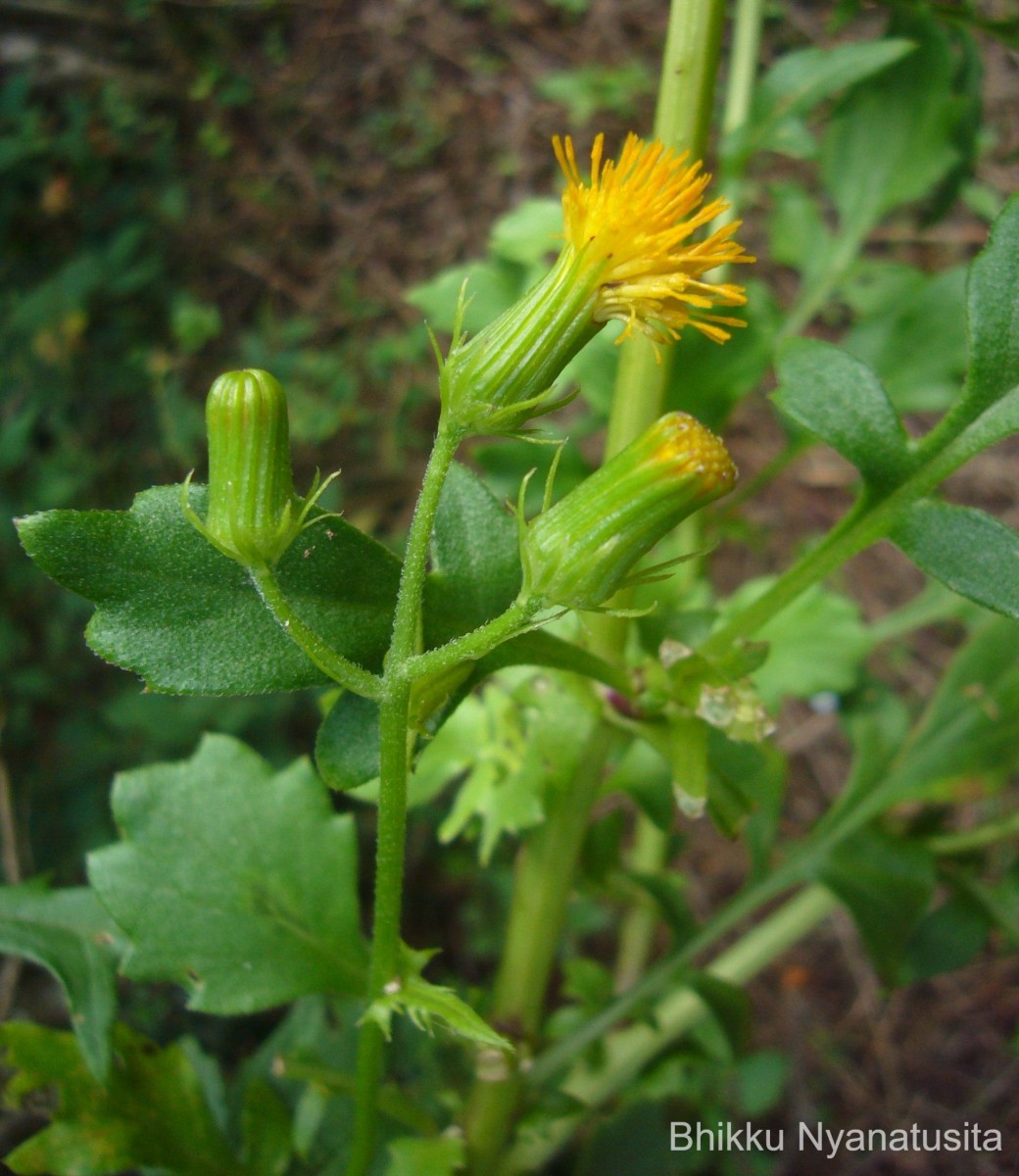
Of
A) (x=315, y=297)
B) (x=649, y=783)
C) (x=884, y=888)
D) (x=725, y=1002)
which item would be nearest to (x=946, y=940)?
(x=884, y=888)

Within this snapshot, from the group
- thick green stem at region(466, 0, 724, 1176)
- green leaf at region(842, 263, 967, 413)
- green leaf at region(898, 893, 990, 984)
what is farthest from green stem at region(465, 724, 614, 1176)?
green leaf at region(842, 263, 967, 413)

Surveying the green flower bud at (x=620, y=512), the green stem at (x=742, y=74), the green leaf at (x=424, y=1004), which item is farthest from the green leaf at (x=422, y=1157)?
the green stem at (x=742, y=74)

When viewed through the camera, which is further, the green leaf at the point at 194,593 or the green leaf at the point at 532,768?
the green leaf at the point at 532,768

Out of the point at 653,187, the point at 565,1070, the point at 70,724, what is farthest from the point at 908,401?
the point at 70,724

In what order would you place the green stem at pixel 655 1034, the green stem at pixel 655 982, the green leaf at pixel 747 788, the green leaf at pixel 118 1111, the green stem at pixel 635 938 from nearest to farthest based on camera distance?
the green leaf at pixel 747 788
the green leaf at pixel 118 1111
the green stem at pixel 655 982
the green stem at pixel 655 1034
the green stem at pixel 635 938

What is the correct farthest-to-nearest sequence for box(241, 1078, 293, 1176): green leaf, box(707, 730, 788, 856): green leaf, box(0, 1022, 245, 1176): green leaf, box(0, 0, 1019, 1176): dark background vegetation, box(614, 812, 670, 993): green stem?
box(0, 0, 1019, 1176): dark background vegetation < box(614, 812, 670, 993): green stem < box(241, 1078, 293, 1176): green leaf < box(0, 1022, 245, 1176): green leaf < box(707, 730, 788, 856): green leaf

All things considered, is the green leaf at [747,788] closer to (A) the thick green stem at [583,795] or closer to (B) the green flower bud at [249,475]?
(A) the thick green stem at [583,795]

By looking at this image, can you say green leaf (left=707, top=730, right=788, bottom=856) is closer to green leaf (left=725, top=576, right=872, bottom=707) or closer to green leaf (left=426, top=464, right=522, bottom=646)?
green leaf (left=725, top=576, right=872, bottom=707)
